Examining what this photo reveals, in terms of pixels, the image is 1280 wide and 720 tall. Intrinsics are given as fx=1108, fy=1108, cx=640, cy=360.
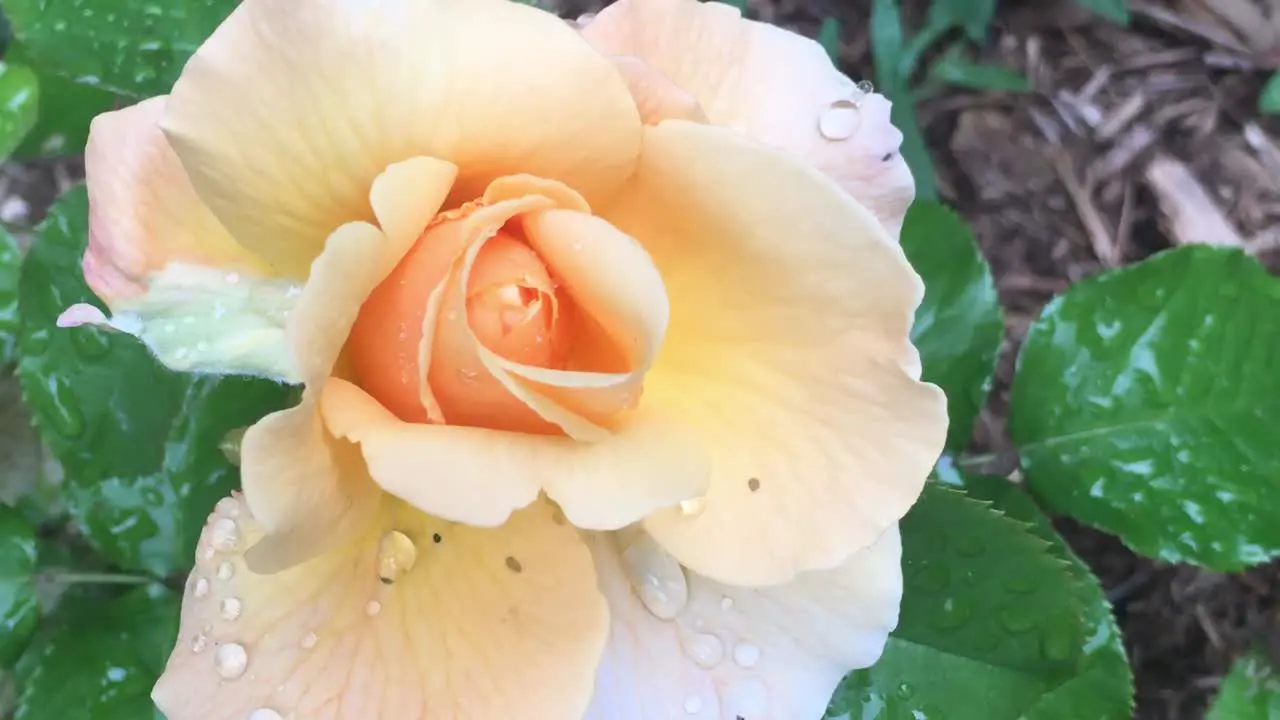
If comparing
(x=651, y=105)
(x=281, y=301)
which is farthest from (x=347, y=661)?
(x=651, y=105)

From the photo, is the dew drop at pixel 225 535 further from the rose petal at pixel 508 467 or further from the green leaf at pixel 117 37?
the green leaf at pixel 117 37

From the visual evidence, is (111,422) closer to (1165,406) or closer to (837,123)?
(837,123)

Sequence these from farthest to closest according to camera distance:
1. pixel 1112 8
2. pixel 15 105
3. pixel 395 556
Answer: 1. pixel 1112 8
2. pixel 15 105
3. pixel 395 556

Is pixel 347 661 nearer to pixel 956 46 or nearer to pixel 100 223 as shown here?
pixel 100 223

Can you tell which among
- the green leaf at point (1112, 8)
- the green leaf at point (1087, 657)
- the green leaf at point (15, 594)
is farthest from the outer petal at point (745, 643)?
the green leaf at point (1112, 8)

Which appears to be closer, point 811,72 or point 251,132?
point 251,132

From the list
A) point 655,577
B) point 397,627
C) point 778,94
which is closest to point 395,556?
point 397,627

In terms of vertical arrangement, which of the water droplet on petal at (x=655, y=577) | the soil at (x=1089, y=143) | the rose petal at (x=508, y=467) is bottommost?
the soil at (x=1089, y=143)
